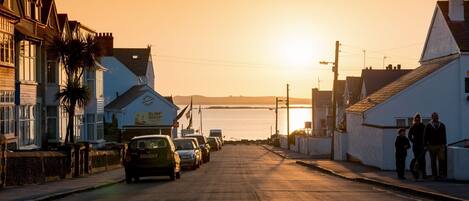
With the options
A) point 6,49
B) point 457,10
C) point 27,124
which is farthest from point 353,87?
point 6,49

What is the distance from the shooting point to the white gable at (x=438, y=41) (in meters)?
46.6

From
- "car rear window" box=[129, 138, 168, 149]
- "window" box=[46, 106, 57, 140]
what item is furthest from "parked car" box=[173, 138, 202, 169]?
"car rear window" box=[129, 138, 168, 149]

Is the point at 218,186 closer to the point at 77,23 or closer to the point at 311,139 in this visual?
the point at 77,23

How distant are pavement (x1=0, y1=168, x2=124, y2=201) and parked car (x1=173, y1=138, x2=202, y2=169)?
9.40 metres

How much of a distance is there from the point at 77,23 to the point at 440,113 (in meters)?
23.6

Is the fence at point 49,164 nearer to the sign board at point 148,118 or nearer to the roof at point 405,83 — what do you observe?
the roof at point 405,83

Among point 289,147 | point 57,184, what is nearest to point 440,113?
point 57,184

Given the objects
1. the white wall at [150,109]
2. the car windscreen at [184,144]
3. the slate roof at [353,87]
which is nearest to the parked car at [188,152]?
the car windscreen at [184,144]

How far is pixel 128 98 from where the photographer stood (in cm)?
8356

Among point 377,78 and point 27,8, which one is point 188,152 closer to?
point 27,8

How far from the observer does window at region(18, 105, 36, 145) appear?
3941cm

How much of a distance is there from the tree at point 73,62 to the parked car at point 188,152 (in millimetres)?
5613

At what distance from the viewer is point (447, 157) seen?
25312 millimetres

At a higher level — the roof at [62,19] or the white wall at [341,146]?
the roof at [62,19]
